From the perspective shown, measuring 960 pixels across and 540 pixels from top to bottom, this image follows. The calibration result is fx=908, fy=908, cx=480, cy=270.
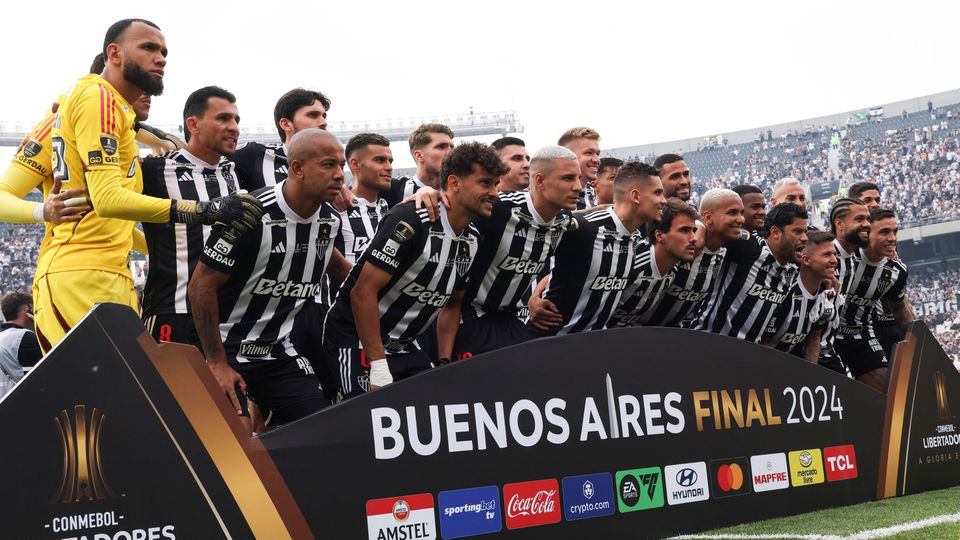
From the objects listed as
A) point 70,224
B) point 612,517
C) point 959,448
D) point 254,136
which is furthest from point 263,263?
point 254,136

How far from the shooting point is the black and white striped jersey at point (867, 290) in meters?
7.18

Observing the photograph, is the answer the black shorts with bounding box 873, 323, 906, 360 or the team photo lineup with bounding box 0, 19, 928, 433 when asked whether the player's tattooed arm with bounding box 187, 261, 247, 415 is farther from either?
the black shorts with bounding box 873, 323, 906, 360

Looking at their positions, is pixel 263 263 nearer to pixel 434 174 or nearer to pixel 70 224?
pixel 70 224

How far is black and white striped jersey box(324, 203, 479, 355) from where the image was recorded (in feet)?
14.2

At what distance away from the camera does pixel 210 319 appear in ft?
12.7

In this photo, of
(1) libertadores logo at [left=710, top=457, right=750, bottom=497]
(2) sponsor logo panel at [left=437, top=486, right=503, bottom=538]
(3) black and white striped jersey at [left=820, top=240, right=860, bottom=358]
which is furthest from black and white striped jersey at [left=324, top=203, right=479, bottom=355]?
(3) black and white striped jersey at [left=820, top=240, right=860, bottom=358]

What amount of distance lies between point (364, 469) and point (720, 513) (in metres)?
1.89

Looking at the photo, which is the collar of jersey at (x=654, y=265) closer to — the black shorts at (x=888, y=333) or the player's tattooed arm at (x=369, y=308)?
the player's tattooed arm at (x=369, y=308)

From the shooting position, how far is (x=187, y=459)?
300 cm

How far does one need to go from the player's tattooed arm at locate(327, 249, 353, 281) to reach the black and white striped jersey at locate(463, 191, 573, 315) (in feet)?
2.23

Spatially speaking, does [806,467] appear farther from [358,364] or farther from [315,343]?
[315,343]

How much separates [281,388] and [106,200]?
1.18 meters

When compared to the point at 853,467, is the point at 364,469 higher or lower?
higher

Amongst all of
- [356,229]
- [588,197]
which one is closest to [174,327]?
[356,229]
